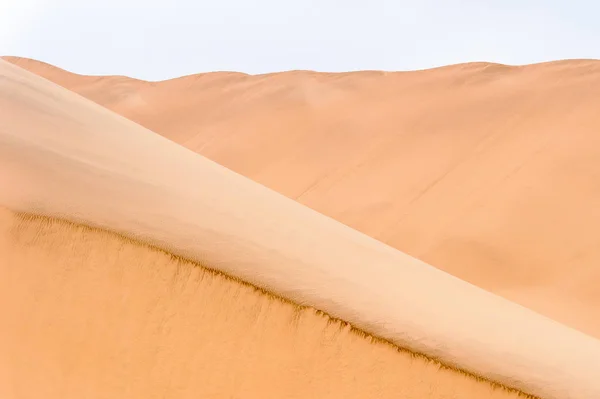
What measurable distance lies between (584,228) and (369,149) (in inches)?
102

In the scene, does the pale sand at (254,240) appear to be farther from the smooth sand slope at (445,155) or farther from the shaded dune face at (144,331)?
the smooth sand slope at (445,155)

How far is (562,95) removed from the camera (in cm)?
713

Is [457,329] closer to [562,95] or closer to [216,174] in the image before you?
[216,174]

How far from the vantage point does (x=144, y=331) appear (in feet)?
4.72

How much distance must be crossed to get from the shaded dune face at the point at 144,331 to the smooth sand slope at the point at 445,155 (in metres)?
3.36

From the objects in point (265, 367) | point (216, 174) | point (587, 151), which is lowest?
point (587, 151)

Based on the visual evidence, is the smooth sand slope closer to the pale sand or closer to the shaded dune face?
the pale sand

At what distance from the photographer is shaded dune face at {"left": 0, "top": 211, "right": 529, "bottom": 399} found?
1.42 meters

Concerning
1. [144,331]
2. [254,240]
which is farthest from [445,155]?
[144,331]

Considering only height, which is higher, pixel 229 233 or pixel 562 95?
pixel 229 233

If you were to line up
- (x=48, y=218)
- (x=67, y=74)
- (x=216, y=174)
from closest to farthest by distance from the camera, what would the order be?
1. (x=48, y=218)
2. (x=216, y=174)
3. (x=67, y=74)

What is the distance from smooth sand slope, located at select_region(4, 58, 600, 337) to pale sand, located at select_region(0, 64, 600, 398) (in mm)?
2985

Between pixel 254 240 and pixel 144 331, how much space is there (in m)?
0.31

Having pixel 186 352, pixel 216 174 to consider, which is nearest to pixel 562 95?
pixel 216 174
